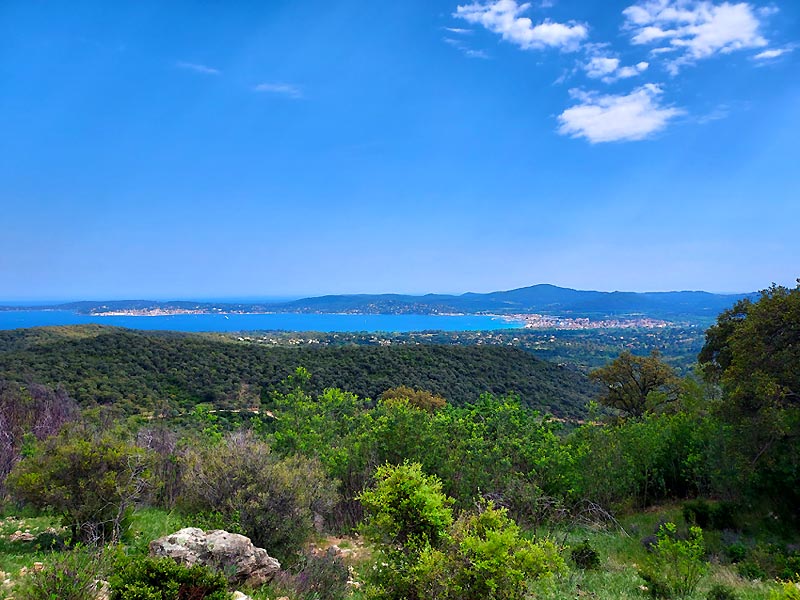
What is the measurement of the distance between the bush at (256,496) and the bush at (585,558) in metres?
5.87

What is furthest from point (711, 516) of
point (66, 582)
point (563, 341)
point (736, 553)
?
point (563, 341)

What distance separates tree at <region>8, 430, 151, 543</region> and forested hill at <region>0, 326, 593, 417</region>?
89.2 feet

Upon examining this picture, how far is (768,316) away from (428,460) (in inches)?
387

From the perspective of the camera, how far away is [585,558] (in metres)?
10.3

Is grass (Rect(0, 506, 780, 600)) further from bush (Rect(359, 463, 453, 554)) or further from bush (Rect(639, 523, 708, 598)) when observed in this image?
bush (Rect(359, 463, 453, 554))

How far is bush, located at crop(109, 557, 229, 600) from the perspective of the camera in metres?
5.02

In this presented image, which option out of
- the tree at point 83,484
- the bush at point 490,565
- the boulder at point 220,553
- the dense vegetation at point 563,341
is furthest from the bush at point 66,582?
the dense vegetation at point 563,341

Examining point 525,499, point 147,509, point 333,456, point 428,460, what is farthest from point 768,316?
point 147,509

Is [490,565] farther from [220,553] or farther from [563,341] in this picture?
[563,341]

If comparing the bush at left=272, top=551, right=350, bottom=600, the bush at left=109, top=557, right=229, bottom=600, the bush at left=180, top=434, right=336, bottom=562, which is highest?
the bush at left=109, top=557, right=229, bottom=600

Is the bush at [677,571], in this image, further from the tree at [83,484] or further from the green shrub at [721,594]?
the tree at [83,484]

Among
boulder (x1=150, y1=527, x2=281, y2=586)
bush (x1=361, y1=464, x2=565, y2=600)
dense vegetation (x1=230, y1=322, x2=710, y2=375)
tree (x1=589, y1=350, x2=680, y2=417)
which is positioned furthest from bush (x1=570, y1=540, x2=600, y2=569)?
dense vegetation (x1=230, y1=322, x2=710, y2=375)

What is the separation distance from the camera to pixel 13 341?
6138cm

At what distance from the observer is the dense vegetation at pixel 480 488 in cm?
594
